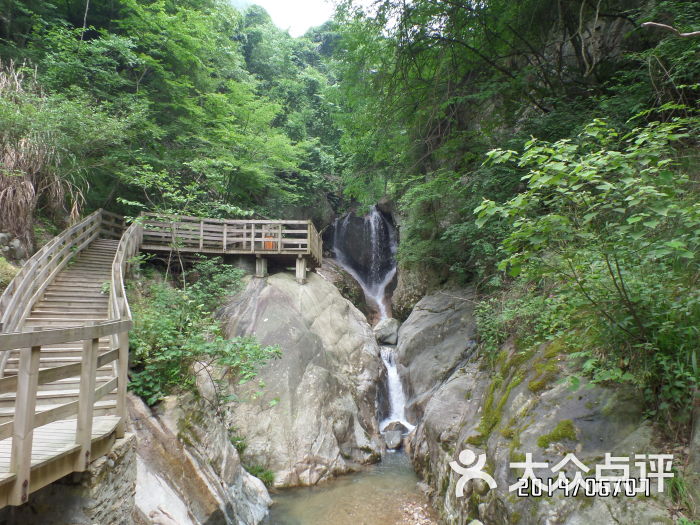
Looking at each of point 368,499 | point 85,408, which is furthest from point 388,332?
point 85,408

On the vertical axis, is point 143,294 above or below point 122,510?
above

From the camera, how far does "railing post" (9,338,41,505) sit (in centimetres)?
261

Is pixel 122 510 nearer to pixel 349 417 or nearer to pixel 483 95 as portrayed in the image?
pixel 349 417

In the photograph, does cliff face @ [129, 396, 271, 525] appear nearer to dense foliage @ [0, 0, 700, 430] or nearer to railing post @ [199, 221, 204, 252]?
dense foliage @ [0, 0, 700, 430]

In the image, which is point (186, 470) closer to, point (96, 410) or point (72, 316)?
point (96, 410)

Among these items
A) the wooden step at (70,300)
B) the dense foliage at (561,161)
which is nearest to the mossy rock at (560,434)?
the dense foliage at (561,161)

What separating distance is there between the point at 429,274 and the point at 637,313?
34.4 feet

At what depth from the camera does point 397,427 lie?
10.6m

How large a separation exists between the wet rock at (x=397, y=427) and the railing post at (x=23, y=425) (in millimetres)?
9308

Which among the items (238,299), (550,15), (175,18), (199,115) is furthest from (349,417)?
(175,18)

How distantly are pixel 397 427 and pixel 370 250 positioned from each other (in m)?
11.3

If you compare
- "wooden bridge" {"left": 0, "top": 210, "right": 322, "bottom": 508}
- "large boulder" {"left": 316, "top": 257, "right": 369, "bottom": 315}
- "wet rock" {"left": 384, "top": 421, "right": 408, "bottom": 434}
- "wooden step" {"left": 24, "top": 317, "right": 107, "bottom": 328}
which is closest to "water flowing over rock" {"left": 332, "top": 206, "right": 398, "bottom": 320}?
"large boulder" {"left": 316, "top": 257, "right": 369, "bottom": 315}

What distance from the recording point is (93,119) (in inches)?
402

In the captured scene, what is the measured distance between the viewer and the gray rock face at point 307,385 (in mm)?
8719
